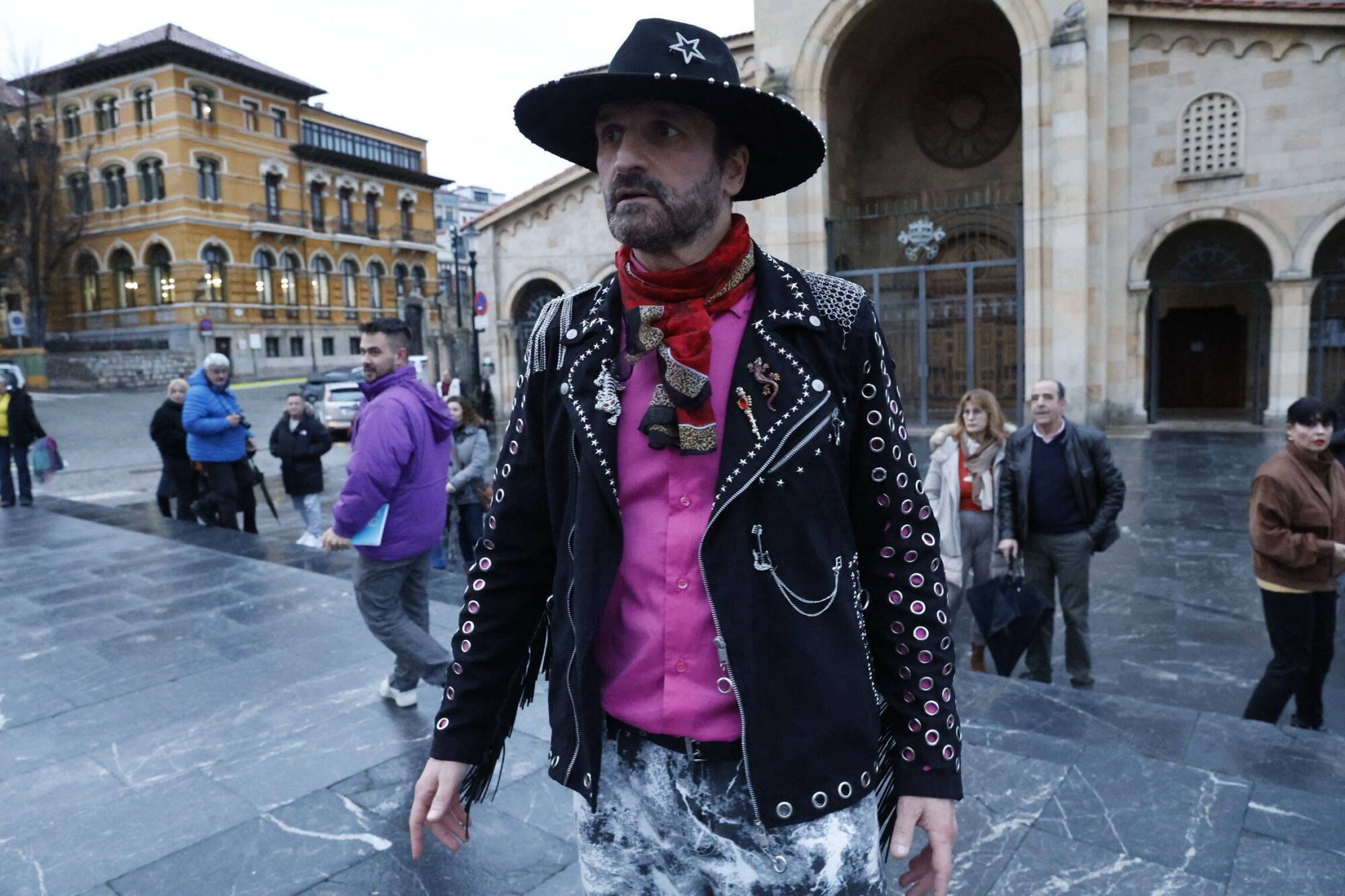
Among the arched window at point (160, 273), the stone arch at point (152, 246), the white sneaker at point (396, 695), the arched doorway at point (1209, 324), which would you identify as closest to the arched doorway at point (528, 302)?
the arched doorway at point (1209, 324)

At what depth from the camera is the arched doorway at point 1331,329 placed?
17438 mm

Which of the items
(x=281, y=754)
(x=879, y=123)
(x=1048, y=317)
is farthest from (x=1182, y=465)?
(x=281, y=754)

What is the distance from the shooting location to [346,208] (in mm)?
50219

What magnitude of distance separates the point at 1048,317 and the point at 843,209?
559 centimetres

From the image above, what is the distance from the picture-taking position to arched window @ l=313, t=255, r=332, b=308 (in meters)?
47.2

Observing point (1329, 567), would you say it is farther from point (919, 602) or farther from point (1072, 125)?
point (1072, 125)

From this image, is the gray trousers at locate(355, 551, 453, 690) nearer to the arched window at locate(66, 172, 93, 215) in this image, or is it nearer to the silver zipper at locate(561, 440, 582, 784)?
the silver zipper at locate(561, 440, 582, 784)

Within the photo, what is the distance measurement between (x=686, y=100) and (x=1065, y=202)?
16433mm

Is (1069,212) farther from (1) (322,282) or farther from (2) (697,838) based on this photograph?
(1) (322,282)

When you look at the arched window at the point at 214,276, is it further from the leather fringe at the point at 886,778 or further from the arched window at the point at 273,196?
the leather fringe at the point at 886,778

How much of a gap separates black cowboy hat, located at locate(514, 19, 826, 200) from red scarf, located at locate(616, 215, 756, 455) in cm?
18

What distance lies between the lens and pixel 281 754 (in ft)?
13.8

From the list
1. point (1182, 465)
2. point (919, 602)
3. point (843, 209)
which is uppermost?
point (843, 209)

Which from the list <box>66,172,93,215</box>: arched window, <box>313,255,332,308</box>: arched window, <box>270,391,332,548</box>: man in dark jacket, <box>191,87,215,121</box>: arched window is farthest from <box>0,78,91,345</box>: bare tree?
<box>270,391,332,548</box>: man in dark jacket
